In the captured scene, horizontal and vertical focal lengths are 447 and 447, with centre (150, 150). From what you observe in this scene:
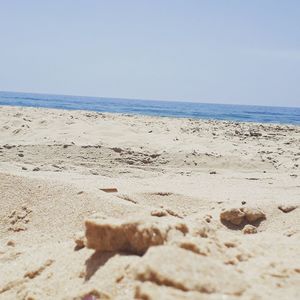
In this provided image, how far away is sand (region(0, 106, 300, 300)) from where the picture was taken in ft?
6.39

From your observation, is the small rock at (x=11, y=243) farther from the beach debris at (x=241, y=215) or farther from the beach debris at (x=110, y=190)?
the beach debris at (x=241, y=215)

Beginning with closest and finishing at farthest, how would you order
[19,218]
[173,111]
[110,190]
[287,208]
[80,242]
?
[80,242] < [19,218] < [287,208] < [110,190] < [173,111]

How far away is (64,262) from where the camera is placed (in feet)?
8.99

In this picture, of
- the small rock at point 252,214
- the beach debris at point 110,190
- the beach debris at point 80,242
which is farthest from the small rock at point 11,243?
the small rock at point 252,214

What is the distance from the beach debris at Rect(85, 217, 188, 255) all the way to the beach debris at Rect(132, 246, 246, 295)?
31 cm

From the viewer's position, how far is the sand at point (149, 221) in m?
1.95

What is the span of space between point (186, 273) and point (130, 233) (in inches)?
23.8

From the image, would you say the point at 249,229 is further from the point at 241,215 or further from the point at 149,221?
the point at 149,221

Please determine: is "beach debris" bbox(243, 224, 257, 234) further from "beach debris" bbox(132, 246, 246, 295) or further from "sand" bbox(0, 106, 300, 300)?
"beach debris" bbox(132, 246, 246, 295)

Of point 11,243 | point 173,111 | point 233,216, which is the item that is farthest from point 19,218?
point 173,111

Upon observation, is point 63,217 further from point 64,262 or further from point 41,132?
point 41,132

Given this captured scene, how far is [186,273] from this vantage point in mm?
1811

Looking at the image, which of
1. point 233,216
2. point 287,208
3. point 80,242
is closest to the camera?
point 80,242

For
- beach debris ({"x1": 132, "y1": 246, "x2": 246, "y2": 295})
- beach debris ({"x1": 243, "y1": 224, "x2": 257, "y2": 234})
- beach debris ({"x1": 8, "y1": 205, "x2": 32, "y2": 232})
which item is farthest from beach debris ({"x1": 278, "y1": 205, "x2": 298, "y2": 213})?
beach debris ({"x1": 132, "y1": 246, "x2": 246, "y2": 295})
